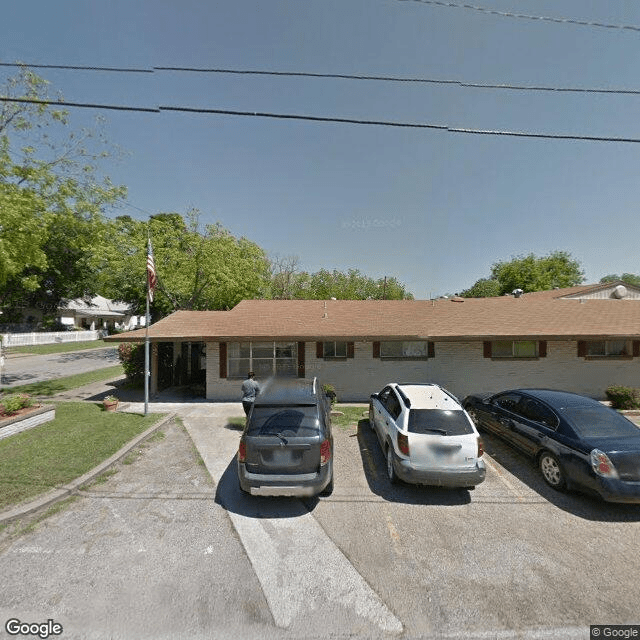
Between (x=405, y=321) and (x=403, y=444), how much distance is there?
859 cm

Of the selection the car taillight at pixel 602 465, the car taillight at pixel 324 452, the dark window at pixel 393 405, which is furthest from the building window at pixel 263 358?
the car taillight at pixel 602 465

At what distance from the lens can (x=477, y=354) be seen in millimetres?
12773

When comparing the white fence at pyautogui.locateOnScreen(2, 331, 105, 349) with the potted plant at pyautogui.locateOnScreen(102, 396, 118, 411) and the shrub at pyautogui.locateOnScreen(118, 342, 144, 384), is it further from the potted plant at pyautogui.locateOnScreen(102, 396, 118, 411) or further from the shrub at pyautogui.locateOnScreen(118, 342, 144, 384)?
the potted plant at pyautogui.locateOnScreen(102, 396, 118, 411)

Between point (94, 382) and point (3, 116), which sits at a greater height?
point (3, 116)

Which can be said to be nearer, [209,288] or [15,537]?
[15,537]

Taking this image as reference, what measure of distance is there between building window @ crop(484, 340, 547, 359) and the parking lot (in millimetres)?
7447

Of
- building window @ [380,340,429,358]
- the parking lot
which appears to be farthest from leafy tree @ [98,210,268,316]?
the parking lot

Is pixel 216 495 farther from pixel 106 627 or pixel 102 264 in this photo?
pixel 102 264

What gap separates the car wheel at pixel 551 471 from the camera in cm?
585

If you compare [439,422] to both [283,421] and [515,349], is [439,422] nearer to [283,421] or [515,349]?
[283,421]

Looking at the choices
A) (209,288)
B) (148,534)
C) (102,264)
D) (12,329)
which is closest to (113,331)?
(12,329)

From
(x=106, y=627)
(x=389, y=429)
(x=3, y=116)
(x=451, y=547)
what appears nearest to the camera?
(x=106, y=627)

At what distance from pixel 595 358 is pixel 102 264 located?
30.9 m

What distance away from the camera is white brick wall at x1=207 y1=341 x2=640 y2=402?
1268cm
